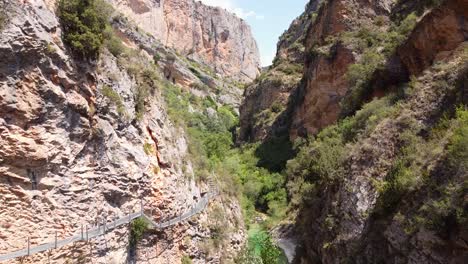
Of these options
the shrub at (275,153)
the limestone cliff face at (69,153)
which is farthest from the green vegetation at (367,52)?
the shrub at (275,153)

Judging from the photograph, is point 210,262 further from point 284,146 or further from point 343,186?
point 284,146

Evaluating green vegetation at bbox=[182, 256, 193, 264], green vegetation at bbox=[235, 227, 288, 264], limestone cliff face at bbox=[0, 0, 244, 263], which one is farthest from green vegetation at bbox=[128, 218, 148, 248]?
green vegetation at bbox=[235, 227, 288, 264]

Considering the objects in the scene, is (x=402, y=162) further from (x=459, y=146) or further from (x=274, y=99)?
(x=274, y=99)

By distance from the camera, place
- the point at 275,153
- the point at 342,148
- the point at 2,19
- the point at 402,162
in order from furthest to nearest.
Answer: the point at 275,153, the point at 342,148, the point at 402,162, the point at 2,19

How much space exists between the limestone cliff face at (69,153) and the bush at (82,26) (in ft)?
1.65

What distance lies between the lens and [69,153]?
14.7m

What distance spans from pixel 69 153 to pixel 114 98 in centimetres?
358

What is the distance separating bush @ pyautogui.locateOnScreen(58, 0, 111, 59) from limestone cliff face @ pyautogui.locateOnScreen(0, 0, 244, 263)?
50 cm

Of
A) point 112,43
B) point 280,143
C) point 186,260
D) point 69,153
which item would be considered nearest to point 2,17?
point 69,153

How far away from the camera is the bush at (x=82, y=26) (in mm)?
15734

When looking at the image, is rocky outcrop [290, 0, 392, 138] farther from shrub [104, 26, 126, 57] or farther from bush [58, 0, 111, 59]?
bush [58, 0, 111, 59]

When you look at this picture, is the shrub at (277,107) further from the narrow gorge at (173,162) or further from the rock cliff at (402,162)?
the narrow gorge at (173,162)

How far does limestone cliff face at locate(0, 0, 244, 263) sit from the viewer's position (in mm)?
13133

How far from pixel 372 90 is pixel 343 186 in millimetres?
8431
